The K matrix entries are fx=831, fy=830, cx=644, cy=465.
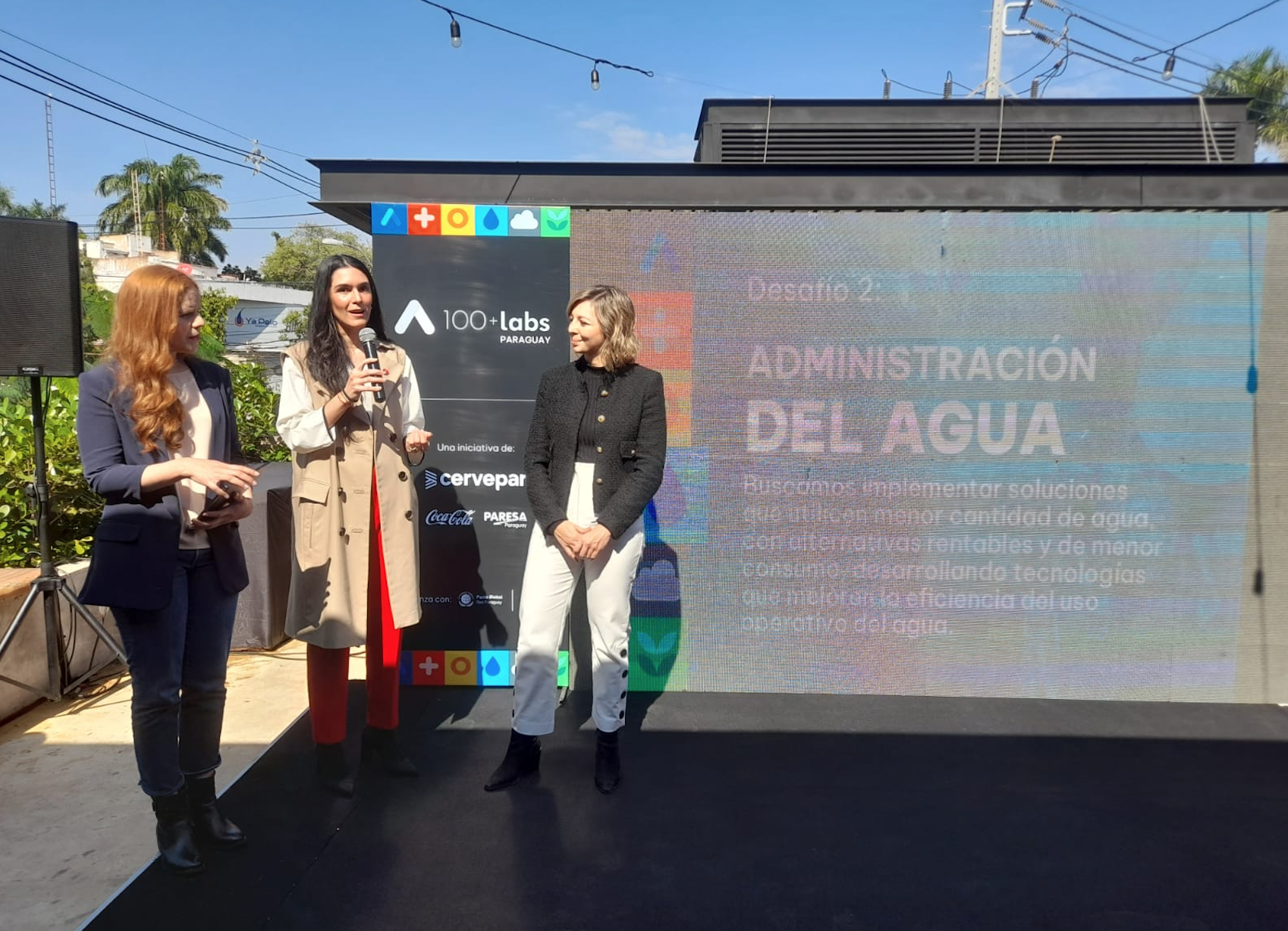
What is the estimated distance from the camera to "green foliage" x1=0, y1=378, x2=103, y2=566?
463cm

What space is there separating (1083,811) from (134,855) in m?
3.25

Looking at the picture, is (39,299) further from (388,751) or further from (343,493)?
(388,751)

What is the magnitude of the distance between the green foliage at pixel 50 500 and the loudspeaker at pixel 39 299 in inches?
34.9

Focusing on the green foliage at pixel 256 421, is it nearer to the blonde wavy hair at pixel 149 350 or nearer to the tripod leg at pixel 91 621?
the tripod leg at pixel 91 621

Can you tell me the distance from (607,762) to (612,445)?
3.89ft

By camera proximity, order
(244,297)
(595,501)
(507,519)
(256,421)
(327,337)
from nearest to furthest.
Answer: (327,337), (595,501), (507,519), (256,421), (244,297)

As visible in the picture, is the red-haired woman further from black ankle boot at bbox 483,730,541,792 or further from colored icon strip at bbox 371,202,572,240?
colored icon strip at bbox 371,202,572,240

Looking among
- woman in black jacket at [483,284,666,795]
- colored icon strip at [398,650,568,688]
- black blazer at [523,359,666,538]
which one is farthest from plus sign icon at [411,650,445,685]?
black blazer at [523,359,666,538]

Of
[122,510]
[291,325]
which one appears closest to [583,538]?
[122,510]

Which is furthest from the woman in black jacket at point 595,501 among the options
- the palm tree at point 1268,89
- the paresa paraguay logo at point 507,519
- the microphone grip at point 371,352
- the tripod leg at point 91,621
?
the palm tree at point 1268,89

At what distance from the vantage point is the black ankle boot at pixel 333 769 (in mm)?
3010

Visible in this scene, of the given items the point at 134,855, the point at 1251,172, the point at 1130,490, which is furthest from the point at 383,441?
the point at 1251,172

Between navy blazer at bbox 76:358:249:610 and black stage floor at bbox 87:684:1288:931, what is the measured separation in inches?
36.3

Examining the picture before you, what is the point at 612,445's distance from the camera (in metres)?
3.06
